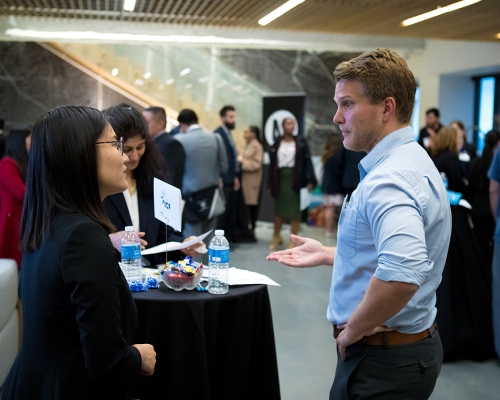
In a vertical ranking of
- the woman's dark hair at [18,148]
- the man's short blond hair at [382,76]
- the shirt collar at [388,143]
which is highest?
the man's short blond hair at [382,76]

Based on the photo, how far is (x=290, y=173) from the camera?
7742 mm

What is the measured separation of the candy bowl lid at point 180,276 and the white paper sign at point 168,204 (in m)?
0.19

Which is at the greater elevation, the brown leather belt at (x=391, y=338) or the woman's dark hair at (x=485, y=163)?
the woman's dark hair at (x=485, y=163)

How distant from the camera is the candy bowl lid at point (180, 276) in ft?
7.96

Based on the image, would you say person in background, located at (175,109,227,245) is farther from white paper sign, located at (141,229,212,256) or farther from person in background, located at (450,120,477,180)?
person in background, located at (450,120,477,180)

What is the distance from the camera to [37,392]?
4.80ft

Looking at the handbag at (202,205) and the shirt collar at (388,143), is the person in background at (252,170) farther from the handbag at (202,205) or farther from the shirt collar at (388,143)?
the shirt collar at (388,143)

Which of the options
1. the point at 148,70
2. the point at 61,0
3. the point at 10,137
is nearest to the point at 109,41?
the point at 148,70

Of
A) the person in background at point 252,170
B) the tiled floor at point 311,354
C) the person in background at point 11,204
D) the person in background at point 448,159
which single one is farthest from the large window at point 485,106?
the person in background at point 11,204

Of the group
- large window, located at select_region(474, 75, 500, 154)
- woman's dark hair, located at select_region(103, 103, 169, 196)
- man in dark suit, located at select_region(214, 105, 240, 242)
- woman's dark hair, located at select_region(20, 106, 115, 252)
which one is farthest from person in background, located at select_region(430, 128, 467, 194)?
large window, located at select_region(474, 75, 500, 154)

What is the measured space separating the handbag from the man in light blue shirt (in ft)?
13.5

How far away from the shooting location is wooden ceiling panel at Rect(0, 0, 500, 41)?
6188 millimetres

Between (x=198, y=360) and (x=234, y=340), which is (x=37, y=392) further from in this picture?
(x=234, y=340)

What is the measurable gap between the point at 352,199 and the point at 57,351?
0.91m
